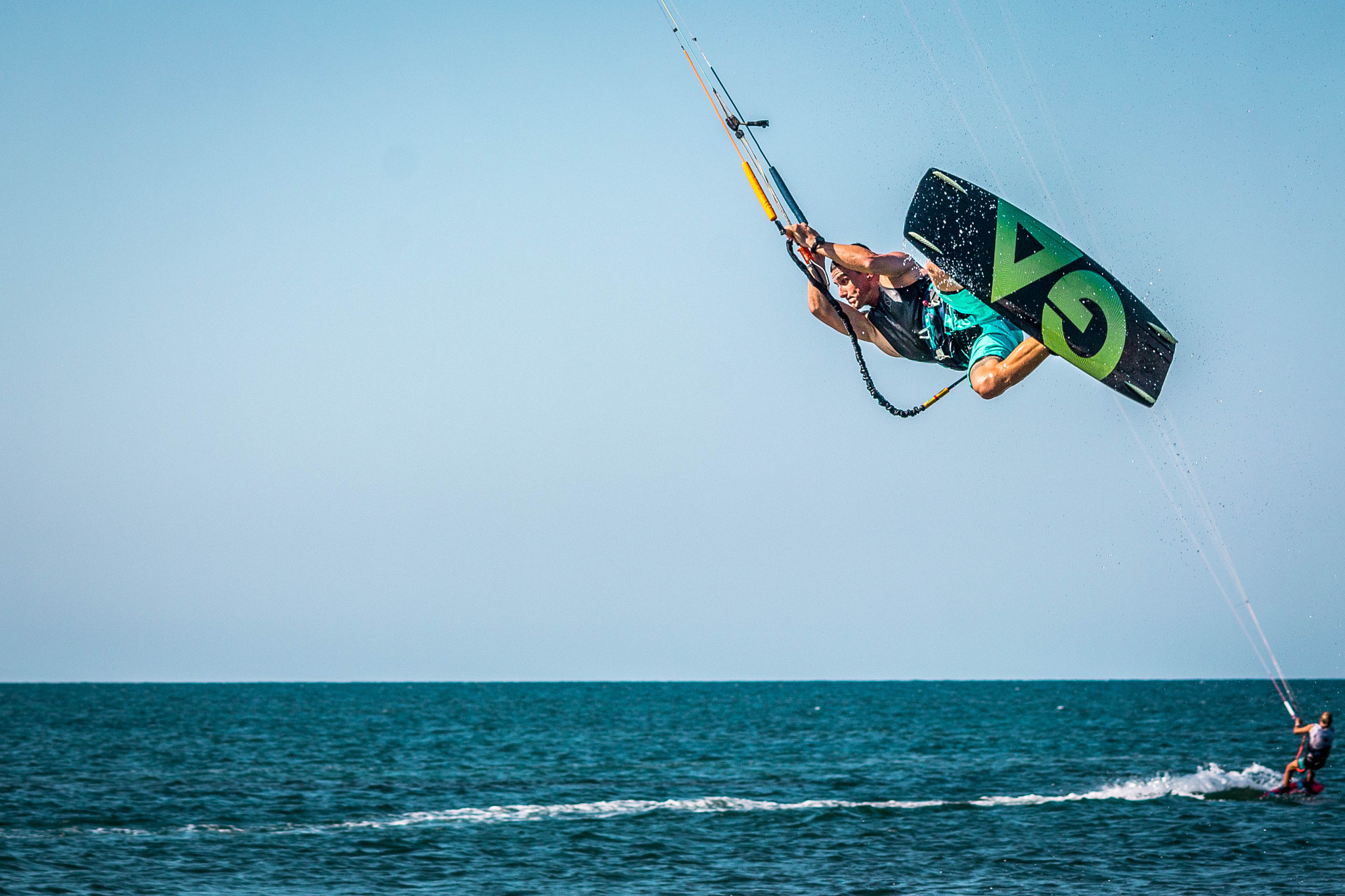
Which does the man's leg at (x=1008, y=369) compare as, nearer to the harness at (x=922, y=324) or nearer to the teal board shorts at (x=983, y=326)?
the teal board shorts at (x=983, y=326)

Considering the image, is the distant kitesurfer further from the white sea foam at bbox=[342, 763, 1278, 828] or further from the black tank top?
the black tank top

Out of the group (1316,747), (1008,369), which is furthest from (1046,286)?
(1316,747)

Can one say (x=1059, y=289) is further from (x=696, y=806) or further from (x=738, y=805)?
(x=738, y=805)

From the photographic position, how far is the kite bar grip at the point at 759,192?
7742mm

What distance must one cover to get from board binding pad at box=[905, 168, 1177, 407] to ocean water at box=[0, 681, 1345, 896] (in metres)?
17.5

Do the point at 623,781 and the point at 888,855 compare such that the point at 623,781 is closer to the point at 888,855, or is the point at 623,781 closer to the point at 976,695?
the point at 888,855

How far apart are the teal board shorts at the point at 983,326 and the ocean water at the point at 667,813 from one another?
56.6 ft

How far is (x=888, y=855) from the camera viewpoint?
26453 mm

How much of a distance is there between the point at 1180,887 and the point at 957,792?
14800mm

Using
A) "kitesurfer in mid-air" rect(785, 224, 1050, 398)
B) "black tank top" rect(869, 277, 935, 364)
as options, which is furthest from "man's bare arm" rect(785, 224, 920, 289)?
"black tank top" rect(869, 277, 935, 364)

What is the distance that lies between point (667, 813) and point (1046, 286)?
91.2 feet

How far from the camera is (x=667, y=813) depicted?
1302 inches

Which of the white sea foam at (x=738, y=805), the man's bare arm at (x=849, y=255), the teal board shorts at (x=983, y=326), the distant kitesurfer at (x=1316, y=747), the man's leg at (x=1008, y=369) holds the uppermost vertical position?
the man's bare arm at (x=849, y=255)

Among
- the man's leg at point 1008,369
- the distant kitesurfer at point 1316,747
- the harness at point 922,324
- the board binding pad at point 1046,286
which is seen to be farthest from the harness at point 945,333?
the distant kitesurfer at point 1316,747
